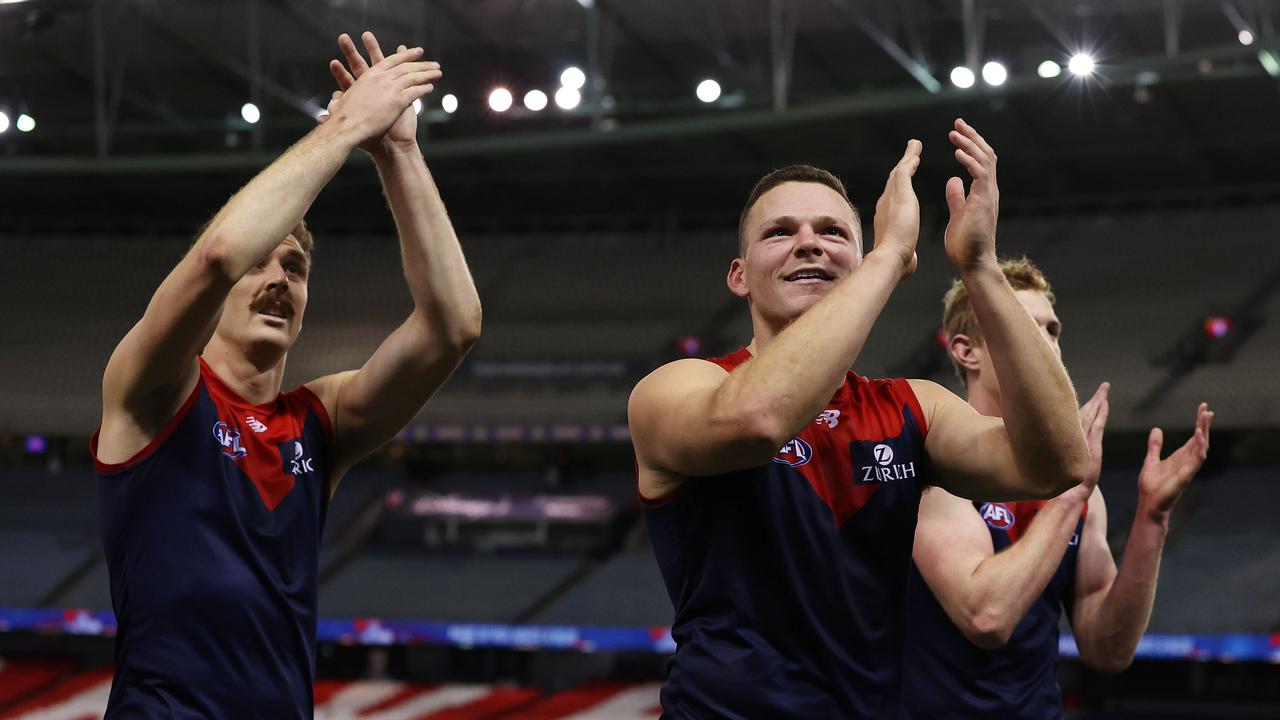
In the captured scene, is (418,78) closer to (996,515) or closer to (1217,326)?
(996,515)

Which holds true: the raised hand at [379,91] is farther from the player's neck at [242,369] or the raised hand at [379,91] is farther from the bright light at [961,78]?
the bright light at [961,78]

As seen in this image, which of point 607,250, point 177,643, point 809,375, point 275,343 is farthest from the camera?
point 607,250

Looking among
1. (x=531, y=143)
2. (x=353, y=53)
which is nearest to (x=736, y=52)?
(x=531, y=143)

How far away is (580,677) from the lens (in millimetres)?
19812

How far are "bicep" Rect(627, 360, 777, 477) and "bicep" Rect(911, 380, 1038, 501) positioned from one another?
24.3 inches

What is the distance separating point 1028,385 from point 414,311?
1.62 m

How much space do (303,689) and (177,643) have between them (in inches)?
15.8

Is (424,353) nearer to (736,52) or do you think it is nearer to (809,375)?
(809,375)

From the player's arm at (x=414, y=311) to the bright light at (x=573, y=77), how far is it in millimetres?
15986

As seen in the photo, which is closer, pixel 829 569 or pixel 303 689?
pixel 829 569

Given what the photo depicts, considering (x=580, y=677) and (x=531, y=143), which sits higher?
(x=531, y=143)

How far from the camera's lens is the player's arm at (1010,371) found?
2.95 meters

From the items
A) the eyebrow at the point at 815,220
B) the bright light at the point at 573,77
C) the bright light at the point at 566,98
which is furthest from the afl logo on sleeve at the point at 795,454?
the bright light at the point at 573,77

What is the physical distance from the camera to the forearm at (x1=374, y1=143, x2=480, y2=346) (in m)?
3.64
